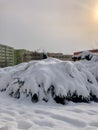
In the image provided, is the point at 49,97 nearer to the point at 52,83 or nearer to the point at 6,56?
the point at 52,83

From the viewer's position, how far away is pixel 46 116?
11.5 ft

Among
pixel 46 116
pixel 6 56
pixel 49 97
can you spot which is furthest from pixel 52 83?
pixel 6 56

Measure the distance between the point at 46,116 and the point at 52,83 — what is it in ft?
4.16

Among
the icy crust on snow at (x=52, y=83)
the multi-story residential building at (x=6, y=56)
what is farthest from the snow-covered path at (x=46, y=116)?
the multi-story residential building at (x=6, y=56)

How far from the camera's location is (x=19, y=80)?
495cm

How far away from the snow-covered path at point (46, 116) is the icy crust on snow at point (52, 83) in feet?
0.61

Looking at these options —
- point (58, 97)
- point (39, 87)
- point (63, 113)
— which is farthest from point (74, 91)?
point (63, 113)

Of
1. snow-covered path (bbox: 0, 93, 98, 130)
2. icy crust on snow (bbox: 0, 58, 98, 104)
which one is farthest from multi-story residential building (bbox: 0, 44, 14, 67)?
snow-covered path (bbox: 0, 93, 98, 130)

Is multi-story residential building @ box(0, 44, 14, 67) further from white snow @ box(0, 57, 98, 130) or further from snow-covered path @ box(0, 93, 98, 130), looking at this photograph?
snow-covered path @ box(0, 93, 98, 130)

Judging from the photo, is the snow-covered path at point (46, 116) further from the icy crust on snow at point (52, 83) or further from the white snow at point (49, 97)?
the icy crust on snow at point (52, 83)

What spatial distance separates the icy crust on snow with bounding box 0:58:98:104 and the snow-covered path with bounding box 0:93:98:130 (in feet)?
0.61

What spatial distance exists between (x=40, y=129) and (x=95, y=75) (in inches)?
117

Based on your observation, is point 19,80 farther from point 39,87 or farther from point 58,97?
point 58,97

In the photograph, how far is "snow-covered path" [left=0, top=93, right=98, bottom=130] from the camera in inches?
119
